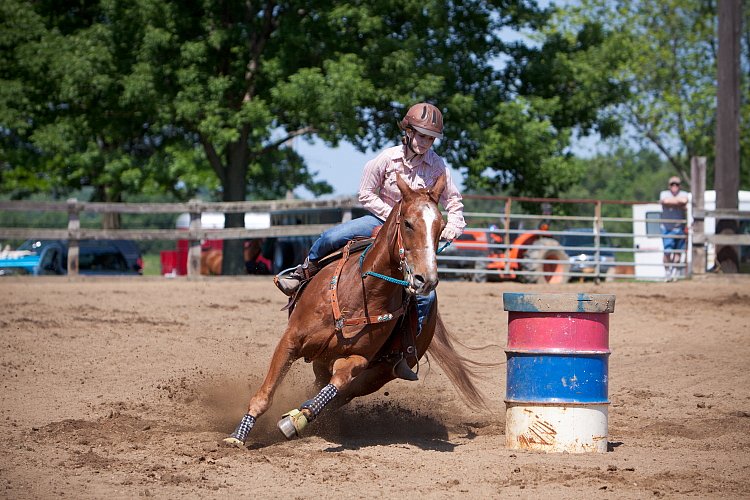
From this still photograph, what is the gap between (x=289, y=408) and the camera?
7.95 m

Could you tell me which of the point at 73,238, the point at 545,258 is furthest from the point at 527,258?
the point at 73,238

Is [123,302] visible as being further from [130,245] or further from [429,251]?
[130,245]

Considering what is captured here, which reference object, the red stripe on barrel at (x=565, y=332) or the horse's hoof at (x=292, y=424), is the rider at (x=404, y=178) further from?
the horse's hoof at (x=292, y=424)

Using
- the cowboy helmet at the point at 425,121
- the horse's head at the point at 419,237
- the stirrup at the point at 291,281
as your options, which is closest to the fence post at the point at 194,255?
the stirrup at the point at 291,281

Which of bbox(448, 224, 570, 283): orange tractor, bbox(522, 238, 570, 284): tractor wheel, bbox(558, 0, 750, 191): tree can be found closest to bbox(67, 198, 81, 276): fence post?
bbox(448, 224, 570, 283): orange tractor

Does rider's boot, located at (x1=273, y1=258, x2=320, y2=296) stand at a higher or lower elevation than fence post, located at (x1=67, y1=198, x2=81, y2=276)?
lower

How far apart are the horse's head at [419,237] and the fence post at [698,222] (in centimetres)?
1497

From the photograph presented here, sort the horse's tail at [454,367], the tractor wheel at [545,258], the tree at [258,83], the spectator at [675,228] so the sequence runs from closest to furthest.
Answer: the horse's tail at [454,367] < the spectator at [675,228] < the tractor wheel at [545,258] < the tree at [258,83]

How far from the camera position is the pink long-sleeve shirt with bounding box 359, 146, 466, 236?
6730mm

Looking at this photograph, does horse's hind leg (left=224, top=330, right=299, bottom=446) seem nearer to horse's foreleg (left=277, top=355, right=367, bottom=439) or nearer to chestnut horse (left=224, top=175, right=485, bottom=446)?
chestnut horse (left=224, top=175, right=485, bottom=446)

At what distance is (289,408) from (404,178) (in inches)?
90.2

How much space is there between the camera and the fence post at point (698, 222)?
19.8 meters

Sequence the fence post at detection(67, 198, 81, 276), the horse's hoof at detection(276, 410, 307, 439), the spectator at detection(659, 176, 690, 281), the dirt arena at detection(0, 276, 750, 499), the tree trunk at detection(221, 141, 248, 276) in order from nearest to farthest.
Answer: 1. the dirt arena at detection(0, 276, 750, 499)
2. the horse's hoof at detection(276, 410, 307, 439)
3. the fence post at detection(67, 198, 81, 276)
4. the spectator at detection(659, 176, 690, 281)
5. the tree trunk at detection(221, 141, 248, 276)

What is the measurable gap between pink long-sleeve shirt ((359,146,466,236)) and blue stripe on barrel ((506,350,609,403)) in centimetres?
105
